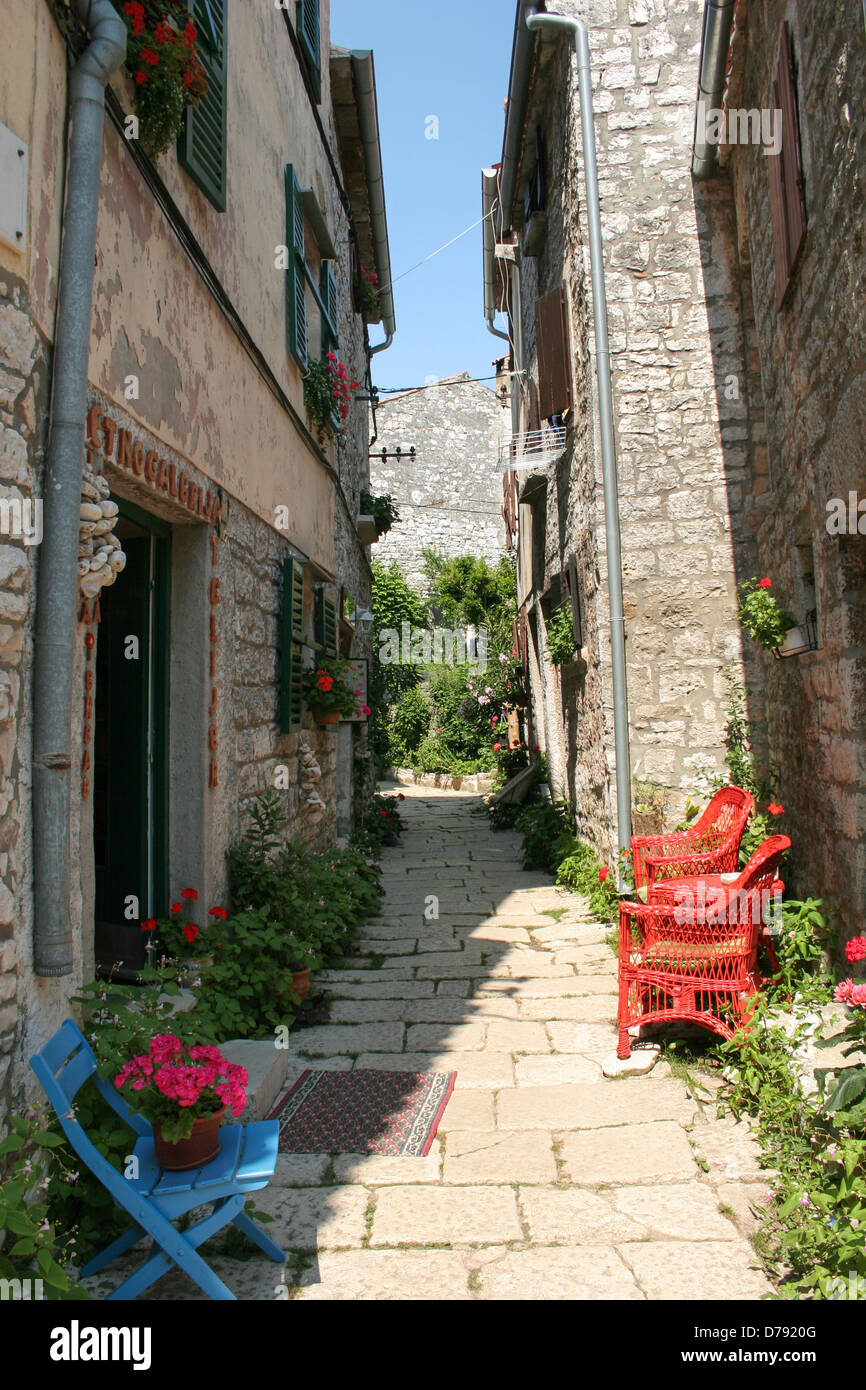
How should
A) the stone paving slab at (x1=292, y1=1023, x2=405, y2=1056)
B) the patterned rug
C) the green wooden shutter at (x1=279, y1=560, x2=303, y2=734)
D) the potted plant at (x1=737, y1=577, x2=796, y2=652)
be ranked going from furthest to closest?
the green wooden shutter at (x1=279, y1=560, x2=303, y2=734)
the potted plant at (x1=737, y1=577, x2=796, y2=652)
the stone paving slab at (x1=292, y1=1023, x2=405, y2=1056)
the patterned rug

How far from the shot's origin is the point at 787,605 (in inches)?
183

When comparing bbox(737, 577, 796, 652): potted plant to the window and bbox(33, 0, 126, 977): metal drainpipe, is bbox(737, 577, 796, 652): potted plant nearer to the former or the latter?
bbox(33, 0, 126, 977): metal drainpipe

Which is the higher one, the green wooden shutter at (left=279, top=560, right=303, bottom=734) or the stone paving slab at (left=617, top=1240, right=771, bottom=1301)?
the green wooden shutter at (left=279, top=560, right=303, bottom=734)

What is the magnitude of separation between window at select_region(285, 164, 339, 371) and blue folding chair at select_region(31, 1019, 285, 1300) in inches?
189

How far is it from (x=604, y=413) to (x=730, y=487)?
3.26 feet

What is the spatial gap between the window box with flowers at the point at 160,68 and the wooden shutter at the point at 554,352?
3.92 m

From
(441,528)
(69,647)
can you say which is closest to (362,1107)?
(69,647)

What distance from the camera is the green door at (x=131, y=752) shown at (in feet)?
12.5

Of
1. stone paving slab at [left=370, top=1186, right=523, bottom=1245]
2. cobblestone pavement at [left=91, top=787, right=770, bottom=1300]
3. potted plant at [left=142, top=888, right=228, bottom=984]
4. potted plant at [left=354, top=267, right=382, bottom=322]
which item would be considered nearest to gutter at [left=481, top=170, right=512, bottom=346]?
potted plant at [left=354, top=267, right=382, bottom=322]

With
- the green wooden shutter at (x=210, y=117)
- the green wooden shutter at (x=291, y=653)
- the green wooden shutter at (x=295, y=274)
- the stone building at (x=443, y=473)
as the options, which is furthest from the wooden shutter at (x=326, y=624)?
the stone building at (x=443, y=473)

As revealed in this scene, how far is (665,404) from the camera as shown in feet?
19.8

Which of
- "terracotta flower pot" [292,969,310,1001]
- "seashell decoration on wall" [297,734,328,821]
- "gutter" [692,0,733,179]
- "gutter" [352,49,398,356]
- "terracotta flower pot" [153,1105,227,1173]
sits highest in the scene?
"gutter" [352,49,398,356]

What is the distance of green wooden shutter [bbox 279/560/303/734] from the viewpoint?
5.44 meters

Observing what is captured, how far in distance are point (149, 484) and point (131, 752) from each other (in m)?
1.18
